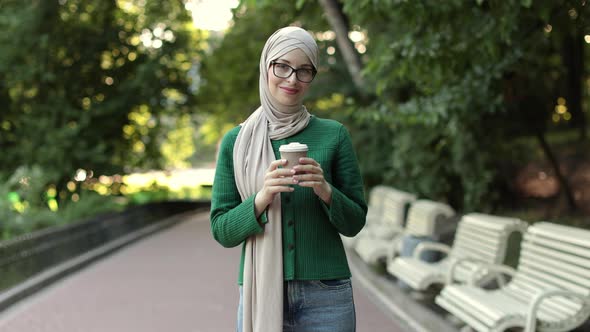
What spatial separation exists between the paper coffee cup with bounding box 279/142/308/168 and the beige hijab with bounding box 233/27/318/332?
0.21 meters

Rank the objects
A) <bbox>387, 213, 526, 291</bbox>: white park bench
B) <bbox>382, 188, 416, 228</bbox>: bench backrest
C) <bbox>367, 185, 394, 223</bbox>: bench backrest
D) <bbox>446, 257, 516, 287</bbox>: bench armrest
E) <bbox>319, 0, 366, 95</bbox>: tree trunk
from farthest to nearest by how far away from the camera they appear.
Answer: <bbox>367, 185, 394, 223</bbox>: bench backrest → <bbox>319, 0, 366, 95</bbox>: tree trunk → <bbox>382, 188, 416, 228</bbox>: bench backrest → <bbox>387, 213, 526, 291</bbox>: white park bench → <bbox>446, 257, 516, 287</bbox>: bench armrest

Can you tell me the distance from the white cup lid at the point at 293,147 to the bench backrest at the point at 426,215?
764 centimetres

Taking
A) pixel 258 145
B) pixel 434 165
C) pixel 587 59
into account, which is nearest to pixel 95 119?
pixel 434 165

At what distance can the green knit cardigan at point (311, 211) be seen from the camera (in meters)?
2.82

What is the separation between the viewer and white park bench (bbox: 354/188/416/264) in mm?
10383

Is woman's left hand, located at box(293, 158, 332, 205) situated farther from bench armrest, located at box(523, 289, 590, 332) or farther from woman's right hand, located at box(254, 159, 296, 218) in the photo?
bench armrest, located at box(523, 289, 590, 332)

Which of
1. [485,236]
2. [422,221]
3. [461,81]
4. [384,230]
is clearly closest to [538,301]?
[485,236]

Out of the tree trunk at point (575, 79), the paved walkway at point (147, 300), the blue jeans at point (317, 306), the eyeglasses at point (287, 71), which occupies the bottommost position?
the paved walkway at point (147, 300)

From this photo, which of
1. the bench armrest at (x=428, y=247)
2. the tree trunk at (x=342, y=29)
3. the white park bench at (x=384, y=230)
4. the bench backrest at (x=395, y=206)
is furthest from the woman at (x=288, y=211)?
the tree trunk at (x=342, y=29)

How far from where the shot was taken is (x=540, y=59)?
36.5 feet

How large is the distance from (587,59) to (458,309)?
18.1 meters

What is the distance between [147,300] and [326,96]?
9.85m

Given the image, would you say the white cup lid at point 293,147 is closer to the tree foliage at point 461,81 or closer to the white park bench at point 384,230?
the tree foliage at point 461,81

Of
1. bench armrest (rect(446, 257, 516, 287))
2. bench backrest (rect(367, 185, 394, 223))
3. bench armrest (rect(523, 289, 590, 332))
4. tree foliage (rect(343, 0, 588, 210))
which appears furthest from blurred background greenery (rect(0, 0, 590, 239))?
bench armrest (rect(523, 289, 590, 332))
